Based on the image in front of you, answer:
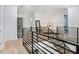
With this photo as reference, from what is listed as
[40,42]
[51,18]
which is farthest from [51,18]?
[40,42]

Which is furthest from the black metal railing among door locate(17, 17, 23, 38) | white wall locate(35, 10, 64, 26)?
white wall locate(35, 10, 64, 26)

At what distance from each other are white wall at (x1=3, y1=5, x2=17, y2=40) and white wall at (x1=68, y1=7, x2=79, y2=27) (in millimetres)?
1006

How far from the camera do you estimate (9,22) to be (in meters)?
2.37

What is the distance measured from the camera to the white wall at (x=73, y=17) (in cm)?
232

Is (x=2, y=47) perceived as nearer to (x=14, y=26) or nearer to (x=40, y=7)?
(x=14, y=26)

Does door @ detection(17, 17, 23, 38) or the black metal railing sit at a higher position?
door @ detection(17, 17, 23, 38)

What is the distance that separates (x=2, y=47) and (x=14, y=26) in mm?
456

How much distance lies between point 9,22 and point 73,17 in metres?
1.18

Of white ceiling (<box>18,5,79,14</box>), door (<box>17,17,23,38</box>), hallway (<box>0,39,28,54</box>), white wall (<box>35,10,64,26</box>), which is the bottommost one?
hallway (<box>0,39,28,54</box>)

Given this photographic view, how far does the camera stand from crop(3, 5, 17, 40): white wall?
7.66ft

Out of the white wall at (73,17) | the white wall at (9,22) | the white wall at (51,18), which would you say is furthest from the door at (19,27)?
the white wall at (73,17)

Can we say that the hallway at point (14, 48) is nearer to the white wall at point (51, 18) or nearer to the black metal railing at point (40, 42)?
the black metal railing at point (40, 42)

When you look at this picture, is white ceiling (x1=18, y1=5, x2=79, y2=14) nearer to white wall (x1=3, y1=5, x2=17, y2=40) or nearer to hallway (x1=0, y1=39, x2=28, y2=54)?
white wall (x1=3, y1=5, x2=17, y2=40)

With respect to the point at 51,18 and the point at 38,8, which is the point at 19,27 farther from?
the point at 51,18
